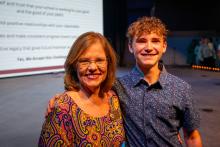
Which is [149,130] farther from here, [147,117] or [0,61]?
[0,61]

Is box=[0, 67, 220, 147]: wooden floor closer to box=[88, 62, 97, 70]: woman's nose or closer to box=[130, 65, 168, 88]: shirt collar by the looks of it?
box=[130, 65, 168, 88]: shirt collar

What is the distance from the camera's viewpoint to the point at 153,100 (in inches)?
51.1

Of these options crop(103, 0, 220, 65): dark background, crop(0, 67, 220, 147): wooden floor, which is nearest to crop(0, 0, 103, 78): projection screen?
crop(0, 67, 220, 147): wooden floor

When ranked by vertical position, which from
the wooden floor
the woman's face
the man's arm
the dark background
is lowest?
the wooden floor

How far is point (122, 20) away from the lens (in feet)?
38.3

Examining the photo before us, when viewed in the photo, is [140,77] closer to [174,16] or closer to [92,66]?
[92,66]

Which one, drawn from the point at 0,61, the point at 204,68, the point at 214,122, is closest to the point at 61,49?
the point at 0,61

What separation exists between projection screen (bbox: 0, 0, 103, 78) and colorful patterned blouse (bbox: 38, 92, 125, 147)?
19.3 ft

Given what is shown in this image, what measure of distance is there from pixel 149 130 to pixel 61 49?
6455 millimetres

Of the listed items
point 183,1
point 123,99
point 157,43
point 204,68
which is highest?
point 183,1

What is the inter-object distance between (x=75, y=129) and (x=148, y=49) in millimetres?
534

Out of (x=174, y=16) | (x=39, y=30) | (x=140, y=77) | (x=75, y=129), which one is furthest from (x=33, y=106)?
(x=174, y=16)

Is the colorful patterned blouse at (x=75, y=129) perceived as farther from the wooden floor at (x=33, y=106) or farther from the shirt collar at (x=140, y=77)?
the wooden floor at (x=33, y=106)

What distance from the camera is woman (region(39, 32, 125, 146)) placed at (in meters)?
1.06
